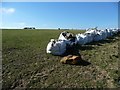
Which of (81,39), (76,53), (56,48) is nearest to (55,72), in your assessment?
(56,48)

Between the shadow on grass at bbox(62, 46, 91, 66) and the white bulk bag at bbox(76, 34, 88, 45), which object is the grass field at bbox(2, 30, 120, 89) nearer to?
the shadow on grass at bbox(62, 46, 91, 66)

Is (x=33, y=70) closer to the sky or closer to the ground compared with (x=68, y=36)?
closer to the ground

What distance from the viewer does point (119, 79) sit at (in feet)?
29.0

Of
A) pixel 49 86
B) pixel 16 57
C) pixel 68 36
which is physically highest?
pixel 68 36

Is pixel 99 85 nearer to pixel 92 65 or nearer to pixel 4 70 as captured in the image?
pixel 92 65

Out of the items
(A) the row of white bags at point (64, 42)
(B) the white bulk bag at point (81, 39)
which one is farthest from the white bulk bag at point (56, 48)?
(B) the white bulk bag at point (81, 39)

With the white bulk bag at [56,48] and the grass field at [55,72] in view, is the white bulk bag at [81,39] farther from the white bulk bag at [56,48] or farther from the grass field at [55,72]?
the grass field at [55,72]

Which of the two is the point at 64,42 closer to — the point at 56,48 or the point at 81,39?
the point at 56,48

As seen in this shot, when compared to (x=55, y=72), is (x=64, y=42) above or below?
above

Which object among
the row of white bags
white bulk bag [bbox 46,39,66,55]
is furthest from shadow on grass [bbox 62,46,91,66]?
white bulk bag [bbox 46,39,66,55]

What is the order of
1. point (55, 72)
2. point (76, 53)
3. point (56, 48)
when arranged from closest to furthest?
point (55, 72)
point (56, 48)
point (76, 53)

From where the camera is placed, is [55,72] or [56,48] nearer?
[55,72]

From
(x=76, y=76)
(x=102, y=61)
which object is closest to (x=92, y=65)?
(x=102, y=61)

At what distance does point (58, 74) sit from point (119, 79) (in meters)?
2.48
